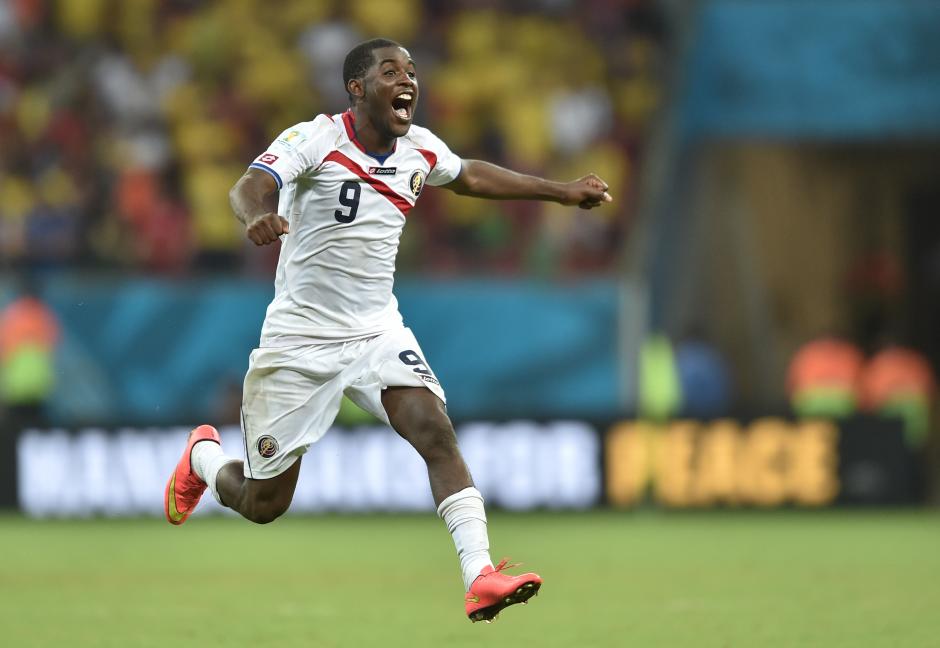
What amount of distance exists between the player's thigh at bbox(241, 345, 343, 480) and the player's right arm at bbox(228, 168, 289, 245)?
0.93m

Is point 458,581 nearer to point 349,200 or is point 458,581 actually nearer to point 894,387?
point 349,200

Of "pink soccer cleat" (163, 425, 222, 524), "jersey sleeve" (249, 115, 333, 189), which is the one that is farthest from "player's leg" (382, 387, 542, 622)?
"pink soccer cleat" (163, 425, 222, 524)

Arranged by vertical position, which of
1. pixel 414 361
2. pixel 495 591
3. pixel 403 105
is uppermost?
pixel 403 105

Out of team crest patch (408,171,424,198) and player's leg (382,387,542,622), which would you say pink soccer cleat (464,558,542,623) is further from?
team crest patch (408,171,424,198)

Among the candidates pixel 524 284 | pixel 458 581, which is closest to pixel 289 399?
pixel 458 581

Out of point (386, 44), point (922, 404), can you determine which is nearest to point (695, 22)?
point (922, 404)

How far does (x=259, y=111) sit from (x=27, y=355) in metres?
4.25

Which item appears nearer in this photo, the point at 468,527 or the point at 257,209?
the point at 257,209

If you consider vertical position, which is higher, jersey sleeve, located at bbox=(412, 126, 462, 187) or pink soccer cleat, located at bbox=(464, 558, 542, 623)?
jersey sleeve, located at bbox=(412, 126, 462, 187)

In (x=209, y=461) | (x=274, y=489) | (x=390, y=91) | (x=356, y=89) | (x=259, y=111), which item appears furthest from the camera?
(x=259, y=111)

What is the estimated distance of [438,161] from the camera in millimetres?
7418

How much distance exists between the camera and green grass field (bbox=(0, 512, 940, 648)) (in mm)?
7406

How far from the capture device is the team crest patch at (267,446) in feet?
23.9

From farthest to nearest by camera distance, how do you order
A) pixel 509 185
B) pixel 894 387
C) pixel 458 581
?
pixel 894 387, pixel 458 581, pixel 509 185
